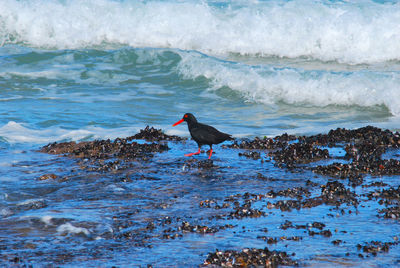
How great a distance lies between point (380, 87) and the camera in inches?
606

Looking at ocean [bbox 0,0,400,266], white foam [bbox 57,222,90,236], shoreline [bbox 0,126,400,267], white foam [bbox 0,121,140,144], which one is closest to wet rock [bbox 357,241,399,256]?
shoreline [bbox 0,126,400,267]

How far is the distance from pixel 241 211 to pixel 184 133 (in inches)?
255

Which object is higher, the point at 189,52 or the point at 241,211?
the point at 189,52

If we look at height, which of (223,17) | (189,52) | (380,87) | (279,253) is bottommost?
(279,253)

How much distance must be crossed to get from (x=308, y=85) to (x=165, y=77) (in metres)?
5.49

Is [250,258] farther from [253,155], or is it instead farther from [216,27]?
[216,27]

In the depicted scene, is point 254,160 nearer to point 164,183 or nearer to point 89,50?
point 164,183

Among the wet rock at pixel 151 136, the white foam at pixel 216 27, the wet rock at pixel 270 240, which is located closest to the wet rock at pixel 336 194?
the wet rock at pixel 270 240

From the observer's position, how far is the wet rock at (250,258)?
425 cm

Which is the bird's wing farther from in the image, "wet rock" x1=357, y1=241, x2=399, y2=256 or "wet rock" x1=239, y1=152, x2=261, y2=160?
"wet rock" x1=357, y1=241, x2=399, y2=256

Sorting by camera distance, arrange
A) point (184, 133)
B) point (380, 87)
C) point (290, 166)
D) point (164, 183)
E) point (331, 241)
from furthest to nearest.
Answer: point (380, 87) → point (184, 133) → point (290, 166) → point (164, 183) → point (331, 241)

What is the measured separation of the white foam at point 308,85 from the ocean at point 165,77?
41 mm

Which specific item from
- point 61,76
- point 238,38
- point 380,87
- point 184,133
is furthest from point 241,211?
point 238,38

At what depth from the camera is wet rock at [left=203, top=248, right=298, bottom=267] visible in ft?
13.9
